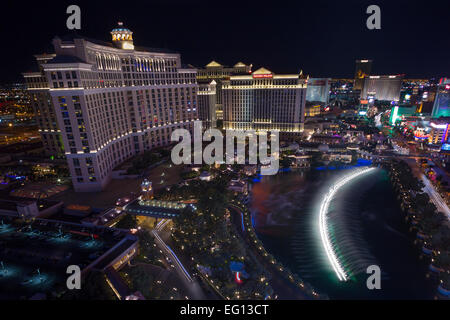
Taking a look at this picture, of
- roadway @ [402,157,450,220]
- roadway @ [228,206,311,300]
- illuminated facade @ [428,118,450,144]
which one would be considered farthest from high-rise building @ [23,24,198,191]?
illuminated facade @ [428,118,450,144]

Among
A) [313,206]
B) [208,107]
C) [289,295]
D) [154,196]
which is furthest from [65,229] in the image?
[208,107]

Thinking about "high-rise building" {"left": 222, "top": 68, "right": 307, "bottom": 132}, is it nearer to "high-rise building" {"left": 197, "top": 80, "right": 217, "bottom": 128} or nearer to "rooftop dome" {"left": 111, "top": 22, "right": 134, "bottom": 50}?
"high-rise building" {"left": 197, "top": 80, "right": 217, "bottom": 128}

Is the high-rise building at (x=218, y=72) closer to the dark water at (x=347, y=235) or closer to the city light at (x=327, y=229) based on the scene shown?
the dark water at (x=347, y=235)

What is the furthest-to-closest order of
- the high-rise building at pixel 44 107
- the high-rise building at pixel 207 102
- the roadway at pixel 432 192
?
1. the high-rise building at pixel 207 102
2. the high-rise building at pixel 44 107
3. the roadway at pixel 432 192

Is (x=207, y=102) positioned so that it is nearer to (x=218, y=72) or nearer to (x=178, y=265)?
(x=218, y=72)

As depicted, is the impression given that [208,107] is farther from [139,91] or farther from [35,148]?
[35,148]

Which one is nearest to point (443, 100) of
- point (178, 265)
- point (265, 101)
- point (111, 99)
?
point (265, 101)

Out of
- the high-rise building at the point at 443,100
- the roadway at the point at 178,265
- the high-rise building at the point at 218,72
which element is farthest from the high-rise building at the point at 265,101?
the roadway at the point at 178,265
